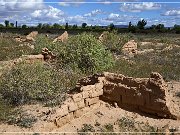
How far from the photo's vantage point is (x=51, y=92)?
32.2ft

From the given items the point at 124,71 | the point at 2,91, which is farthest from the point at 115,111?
the point at 124,71

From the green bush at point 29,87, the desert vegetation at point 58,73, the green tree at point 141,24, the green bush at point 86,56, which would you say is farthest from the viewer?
the green tree at point 141,24

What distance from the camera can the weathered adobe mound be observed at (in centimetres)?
867

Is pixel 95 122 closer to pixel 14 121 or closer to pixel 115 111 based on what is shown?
pixel 115 111

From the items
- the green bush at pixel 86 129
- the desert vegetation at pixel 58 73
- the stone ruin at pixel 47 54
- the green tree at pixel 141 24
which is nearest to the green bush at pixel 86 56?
the desert vegetation at pixel 58 73

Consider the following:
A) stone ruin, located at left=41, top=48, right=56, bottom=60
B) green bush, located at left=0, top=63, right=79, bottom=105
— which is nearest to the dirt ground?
green bush, located at left=0, top=63, right=79, bottom=105

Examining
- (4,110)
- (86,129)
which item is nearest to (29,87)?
(4,110)

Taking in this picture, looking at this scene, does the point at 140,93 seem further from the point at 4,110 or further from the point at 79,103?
the point at 4,110

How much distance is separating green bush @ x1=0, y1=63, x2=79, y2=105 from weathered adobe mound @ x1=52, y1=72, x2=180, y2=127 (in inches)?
20.6

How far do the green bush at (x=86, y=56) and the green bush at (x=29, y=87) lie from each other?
356cm

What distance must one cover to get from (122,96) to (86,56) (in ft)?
16.1

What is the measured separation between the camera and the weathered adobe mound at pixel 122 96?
867cm

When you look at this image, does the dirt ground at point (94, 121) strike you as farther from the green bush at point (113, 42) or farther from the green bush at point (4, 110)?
the green bush at point (113, 42)

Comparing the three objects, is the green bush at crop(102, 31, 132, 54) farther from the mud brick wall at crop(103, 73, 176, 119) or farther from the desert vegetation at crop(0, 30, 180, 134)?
the mud brick wall at crop(103, 73, 176, 119)
